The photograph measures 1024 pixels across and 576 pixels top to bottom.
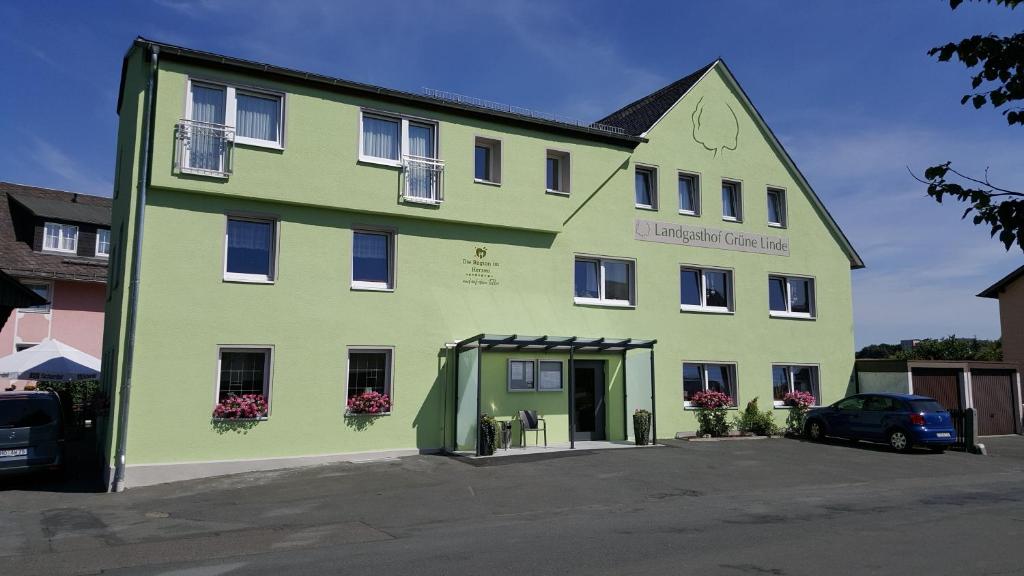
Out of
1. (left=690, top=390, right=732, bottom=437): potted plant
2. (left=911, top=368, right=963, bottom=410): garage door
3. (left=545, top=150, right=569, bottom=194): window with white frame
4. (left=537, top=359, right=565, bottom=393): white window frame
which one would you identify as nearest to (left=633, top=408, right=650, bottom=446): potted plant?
(left=537, top=359, right=565, bottom=393): white window frame

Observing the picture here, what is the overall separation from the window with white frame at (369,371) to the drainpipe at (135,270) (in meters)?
4.43

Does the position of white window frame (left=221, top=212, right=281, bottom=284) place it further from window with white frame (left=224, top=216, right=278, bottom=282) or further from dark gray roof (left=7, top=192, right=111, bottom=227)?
dark gray roof (left=7, top=192, right=111, bottom=227)

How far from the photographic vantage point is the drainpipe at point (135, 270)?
14008mm

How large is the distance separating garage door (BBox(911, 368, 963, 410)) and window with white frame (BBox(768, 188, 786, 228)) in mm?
6539

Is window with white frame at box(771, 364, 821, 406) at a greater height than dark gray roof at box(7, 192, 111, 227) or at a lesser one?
lesser

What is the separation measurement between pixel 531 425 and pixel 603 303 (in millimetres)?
4195

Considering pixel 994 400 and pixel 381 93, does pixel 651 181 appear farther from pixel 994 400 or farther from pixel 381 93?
pixel 994 400

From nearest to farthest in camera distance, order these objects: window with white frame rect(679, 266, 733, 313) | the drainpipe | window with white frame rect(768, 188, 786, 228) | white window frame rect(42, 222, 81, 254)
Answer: the drainpipe
window with white frame rect(679, 266, 733, 313)
window with white frame rect(768, 188, 786, 228)
white window frame rect(42, 222, 81, 254)

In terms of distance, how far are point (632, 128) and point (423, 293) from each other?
9586 mm

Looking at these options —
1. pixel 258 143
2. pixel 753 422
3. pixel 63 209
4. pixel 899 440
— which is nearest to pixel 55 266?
pixel 63 209

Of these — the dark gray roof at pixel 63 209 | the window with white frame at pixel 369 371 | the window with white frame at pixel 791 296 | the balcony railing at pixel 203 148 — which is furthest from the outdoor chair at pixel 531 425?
the dark gray roof at pixel 63 209

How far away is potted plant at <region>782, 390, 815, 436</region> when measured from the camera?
23.1 meters

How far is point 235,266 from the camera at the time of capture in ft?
52.6

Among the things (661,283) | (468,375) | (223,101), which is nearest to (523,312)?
(468,375)
